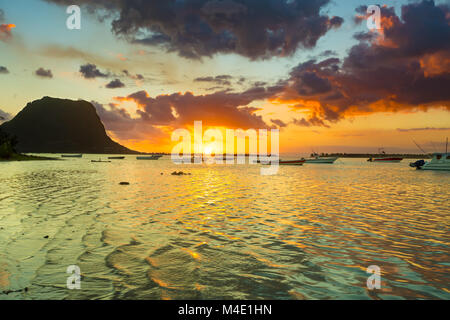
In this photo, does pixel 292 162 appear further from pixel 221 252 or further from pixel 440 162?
pixel 221 252

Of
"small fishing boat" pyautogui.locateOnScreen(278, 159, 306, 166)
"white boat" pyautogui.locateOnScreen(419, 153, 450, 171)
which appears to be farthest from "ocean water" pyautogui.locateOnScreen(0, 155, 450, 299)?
"small fishing boat" pyautogui.locateOnScreen(278, 159, 306, 166)

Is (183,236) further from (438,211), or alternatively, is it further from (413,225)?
(438,211)

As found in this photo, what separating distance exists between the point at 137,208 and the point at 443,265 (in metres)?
16.6

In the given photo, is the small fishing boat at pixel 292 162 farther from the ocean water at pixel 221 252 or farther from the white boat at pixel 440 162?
the ocean water at pixel 221 252

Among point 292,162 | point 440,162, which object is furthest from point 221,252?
point 292,162

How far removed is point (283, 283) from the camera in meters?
7.51

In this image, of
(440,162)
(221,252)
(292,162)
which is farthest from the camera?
(292,162)

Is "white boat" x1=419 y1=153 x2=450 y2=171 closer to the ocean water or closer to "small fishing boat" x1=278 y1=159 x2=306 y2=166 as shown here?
"small fishing boat" x1=278 y1=159 x2=306 y2=166

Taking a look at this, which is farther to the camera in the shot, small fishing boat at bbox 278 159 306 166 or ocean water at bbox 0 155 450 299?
small fishing boat at bbox 278 159 306 166

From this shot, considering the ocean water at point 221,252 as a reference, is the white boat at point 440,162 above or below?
above

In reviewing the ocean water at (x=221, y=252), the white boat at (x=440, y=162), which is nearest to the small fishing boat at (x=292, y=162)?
the white boat at (x=440, y=162)

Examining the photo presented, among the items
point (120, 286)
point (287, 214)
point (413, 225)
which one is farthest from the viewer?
point (287, 214)

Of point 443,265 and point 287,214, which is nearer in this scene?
point 443,265
